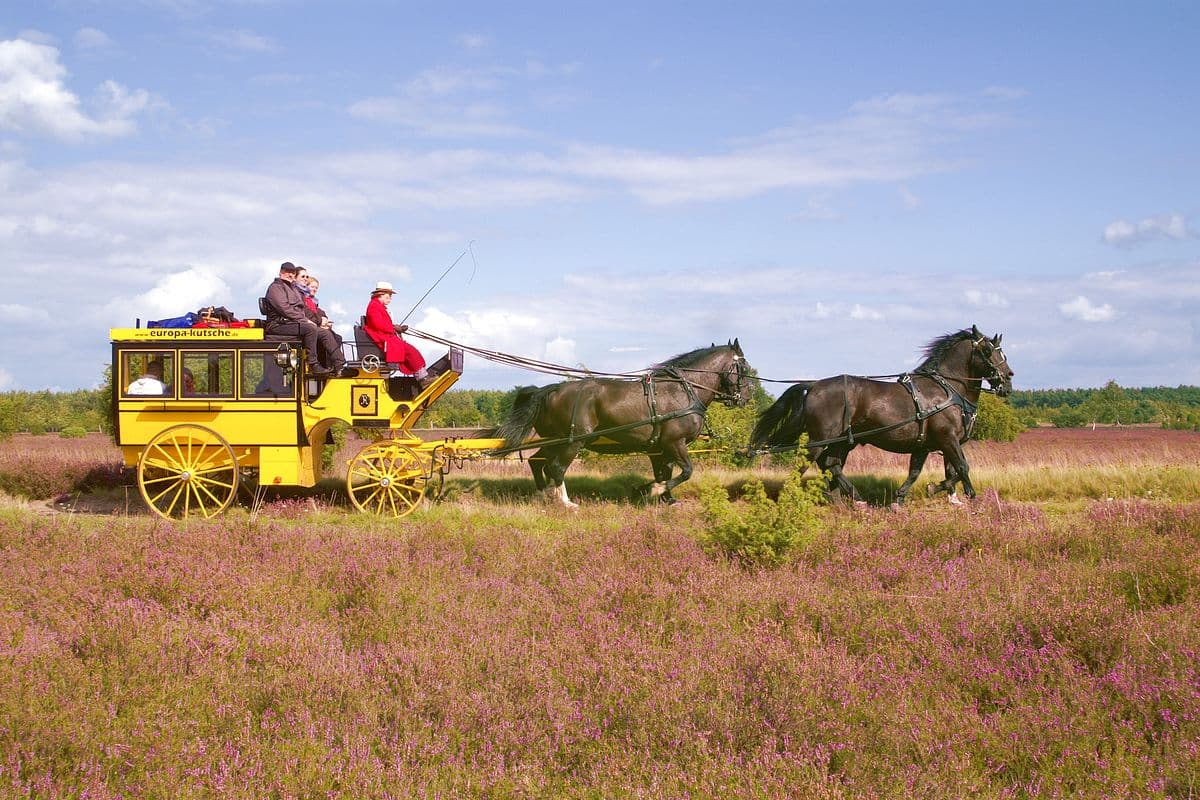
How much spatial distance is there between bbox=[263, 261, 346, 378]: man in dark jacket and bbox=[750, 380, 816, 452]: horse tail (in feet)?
18.2

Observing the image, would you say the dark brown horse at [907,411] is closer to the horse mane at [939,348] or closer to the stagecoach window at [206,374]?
the horse mane at [939,348]

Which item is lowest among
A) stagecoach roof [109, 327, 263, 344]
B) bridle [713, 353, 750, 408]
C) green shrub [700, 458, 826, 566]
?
green shrub [700, 458, 826, 566]

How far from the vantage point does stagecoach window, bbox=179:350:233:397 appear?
1092 centimetres

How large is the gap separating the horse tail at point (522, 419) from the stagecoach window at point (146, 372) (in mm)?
4105

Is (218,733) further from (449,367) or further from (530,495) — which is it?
(530,495)

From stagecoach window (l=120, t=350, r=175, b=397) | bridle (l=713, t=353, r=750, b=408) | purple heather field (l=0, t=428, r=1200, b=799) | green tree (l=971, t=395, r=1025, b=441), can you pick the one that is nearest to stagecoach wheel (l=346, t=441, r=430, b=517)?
stagecoach window (l=120, t=350, r=175, b=397)

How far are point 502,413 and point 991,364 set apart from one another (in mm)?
7780

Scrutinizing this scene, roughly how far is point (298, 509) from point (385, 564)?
14.7 ft

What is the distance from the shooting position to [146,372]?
11.1 meters

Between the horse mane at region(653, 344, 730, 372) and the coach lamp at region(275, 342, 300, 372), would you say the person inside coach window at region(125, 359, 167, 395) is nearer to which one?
the coach lamp at region(275, 342, 300, 372)

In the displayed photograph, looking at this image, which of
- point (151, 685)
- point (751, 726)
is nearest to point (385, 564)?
point (151, 685)

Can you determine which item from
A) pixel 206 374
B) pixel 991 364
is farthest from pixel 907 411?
pixel 206 374

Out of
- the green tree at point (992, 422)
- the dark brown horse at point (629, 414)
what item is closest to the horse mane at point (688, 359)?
the dark brown horse at point (629, 414)

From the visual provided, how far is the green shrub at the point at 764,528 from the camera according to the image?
7.39m
